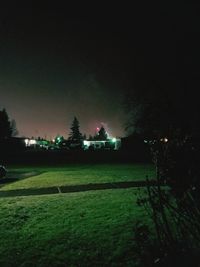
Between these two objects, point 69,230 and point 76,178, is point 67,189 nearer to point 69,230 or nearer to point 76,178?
point 76,178

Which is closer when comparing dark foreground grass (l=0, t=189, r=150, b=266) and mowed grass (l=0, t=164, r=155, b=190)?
dark foreground grass (l=0, t=189, r=150, b=266)

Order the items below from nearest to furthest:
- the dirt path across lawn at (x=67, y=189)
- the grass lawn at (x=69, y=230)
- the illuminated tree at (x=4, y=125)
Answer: the grass lawn at (x=69, y=230)
the dirt path across lawn at (x=67, y=189)
the illuminated tree at (x=4, y=125)

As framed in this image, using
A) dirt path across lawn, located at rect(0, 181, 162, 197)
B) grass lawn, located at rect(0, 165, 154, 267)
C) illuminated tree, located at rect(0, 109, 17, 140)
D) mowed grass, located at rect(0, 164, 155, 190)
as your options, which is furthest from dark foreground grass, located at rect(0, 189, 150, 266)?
illuminated tree, located at rect(0, 109, 17, 140)

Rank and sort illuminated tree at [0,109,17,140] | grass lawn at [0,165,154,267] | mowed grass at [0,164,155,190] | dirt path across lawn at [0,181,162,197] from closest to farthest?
1. grass lawn at [0,165,154,267]
2. dirt path across lawn at [0,181,162,197]
3. mowed grass at [0,164,155,190]
4. illuminated tree at [0,109,17,140]

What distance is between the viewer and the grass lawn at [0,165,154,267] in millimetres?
6168

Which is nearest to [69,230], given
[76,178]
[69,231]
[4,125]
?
[69,231]

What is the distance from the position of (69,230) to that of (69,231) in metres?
0.08

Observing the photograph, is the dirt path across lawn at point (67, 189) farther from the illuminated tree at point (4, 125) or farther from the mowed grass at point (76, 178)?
the illuminated tree at point (4, 125)

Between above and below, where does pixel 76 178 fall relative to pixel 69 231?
above

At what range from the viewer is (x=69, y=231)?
7.75m

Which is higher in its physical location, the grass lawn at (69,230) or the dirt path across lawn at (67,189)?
the dirt path across lawn at (67,189)

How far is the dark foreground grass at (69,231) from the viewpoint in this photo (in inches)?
243

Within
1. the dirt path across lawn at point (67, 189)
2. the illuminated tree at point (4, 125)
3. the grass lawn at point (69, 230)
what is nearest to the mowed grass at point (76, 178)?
the dirt path across lawn at point (67, 189)

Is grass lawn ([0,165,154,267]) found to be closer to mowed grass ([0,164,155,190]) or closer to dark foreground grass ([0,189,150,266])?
dark foreground grass ([0,189,150,266])
